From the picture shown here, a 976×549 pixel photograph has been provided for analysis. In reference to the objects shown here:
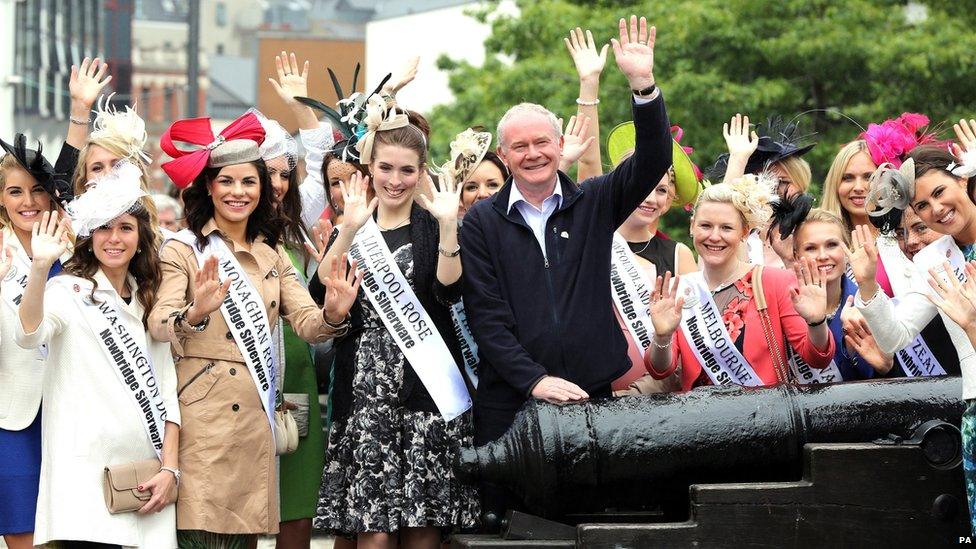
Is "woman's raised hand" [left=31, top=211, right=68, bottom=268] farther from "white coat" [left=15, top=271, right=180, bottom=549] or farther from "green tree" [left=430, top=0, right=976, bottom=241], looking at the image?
"green tree" [left=430, top=0, right=976, bottom=241]

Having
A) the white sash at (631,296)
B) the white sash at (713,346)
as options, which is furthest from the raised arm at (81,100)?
the white sash at (713,346)

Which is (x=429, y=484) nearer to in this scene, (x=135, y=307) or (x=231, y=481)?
(x=231, y=481)

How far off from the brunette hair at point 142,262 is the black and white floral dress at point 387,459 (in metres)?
0.82

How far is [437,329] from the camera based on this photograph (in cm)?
634

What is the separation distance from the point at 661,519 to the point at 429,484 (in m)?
0.92

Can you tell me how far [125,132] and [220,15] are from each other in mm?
77091

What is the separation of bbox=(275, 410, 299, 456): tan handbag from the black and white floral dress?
0.24m

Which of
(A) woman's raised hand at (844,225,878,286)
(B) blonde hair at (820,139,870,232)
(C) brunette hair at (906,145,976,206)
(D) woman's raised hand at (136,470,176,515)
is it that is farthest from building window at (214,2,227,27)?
(A) woman's raised hand at (844,225,878,286)

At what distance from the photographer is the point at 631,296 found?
6.72 metres

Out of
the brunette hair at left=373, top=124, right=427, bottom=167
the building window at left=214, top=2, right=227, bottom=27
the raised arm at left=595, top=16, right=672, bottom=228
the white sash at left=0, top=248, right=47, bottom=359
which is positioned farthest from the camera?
the building window at left=214, top=2, right=227, bottom=27

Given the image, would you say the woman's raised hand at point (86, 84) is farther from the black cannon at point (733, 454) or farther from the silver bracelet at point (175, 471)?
the black cannon at point (733, 454)

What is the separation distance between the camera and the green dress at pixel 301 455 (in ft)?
22.2

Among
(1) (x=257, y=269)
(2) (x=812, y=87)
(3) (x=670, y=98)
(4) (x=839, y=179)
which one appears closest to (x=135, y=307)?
(1) (x=257, y=269)

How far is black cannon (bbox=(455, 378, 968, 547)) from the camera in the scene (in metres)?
5.44
